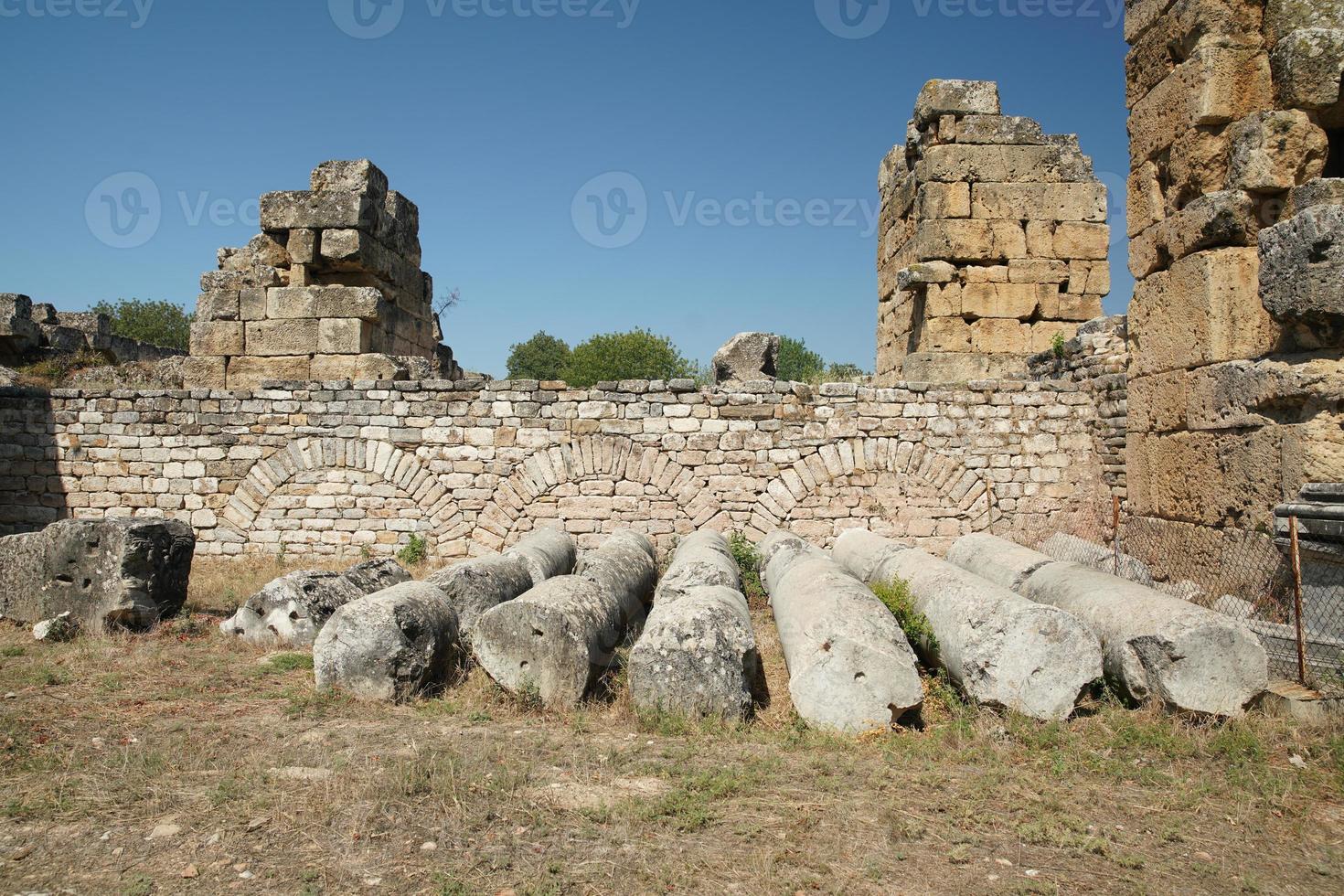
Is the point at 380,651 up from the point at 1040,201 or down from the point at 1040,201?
down

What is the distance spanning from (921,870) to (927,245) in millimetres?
9463

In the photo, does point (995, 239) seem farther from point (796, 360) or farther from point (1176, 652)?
point (796, 360)

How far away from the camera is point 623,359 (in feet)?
130

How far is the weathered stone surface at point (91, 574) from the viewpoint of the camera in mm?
7391

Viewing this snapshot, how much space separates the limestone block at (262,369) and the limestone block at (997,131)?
29.4ft

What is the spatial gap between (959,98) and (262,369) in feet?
31.5

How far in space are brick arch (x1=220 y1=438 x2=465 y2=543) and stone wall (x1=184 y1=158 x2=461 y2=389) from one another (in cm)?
102

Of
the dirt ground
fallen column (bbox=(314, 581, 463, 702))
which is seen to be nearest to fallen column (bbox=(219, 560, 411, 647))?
fallen column (bbox=(314, 581, 463, 702))

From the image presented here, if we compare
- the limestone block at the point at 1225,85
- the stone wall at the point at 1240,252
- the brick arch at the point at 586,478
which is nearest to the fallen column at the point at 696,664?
the stone wall at the point at 1240,252

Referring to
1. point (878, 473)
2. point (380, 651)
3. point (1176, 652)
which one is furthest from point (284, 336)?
point (1176, 652)

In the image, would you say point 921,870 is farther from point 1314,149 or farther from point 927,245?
point 927,245

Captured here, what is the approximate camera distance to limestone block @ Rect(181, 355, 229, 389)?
11.6 meters

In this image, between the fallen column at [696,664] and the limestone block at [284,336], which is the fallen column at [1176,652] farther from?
the limestone block at [284,336]

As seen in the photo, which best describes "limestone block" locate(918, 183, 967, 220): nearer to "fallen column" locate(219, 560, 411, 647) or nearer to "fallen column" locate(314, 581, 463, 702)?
"fallen column" locate(219, 560, 411, 647)
